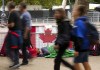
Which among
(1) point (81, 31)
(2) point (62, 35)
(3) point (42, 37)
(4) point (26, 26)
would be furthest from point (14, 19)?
(3) point (42, 37)

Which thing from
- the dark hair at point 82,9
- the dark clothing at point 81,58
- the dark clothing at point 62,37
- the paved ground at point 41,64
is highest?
the dark hair at point 82,9

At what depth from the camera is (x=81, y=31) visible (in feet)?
27.5

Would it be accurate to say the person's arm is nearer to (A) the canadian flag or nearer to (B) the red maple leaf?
(A) the canadian flag

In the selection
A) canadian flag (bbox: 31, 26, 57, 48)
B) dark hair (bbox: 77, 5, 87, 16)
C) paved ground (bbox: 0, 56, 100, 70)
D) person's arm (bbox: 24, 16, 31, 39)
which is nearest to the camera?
dark hair (bbox: 77, 5, 87, 16)

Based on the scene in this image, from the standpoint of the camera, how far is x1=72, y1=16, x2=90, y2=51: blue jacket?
834cm

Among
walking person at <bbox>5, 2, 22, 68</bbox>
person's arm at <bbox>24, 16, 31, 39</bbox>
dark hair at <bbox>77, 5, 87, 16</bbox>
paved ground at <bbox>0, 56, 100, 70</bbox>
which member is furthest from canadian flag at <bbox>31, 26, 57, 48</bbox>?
dark hair at <bbox>77, 5, 87, 16</bbox>

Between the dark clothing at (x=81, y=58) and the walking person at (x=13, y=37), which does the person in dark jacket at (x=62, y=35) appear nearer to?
the dark clothing at (x=81, y=58)

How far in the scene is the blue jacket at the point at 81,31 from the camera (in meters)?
8.34

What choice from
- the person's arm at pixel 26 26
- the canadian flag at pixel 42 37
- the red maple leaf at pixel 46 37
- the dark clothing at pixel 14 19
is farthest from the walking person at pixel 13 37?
the red maple leaf at pixel 46 37

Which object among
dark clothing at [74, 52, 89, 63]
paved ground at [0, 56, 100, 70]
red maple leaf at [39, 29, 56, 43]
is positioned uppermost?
dark clothing at [74, 52, 89, 63]

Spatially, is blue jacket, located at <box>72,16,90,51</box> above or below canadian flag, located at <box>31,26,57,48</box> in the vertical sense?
above

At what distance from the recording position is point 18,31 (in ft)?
34.5

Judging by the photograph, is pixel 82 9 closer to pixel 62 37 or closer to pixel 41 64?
pixel 62 37

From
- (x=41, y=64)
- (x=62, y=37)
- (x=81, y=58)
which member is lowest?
(x=41, y=64)
